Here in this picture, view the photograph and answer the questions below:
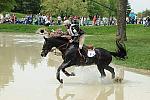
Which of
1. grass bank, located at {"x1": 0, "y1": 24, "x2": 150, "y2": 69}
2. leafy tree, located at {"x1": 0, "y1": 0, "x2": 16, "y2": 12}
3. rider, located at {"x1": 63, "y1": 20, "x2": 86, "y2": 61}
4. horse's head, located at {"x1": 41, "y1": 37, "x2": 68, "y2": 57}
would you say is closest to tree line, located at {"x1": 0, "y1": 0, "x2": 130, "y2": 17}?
leafy tree, located at {"x1": 0, "y1": 0, "x2": 16, "y2": 12}

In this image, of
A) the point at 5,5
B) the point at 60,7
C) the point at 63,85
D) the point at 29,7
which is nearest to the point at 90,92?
the point at 63,85

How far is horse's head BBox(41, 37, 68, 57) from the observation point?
15967 millimetres

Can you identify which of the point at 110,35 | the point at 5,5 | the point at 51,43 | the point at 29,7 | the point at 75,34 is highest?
the point at 5,5

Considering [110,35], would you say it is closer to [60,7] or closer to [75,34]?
[75,34]

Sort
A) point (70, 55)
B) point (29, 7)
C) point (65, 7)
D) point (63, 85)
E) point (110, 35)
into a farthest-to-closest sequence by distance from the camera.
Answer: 1. point (29, 7)
2. point (65, 7)
3. point (110, 35)
4. point (70, 55)
5. point (63, 85)

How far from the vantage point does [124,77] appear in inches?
688

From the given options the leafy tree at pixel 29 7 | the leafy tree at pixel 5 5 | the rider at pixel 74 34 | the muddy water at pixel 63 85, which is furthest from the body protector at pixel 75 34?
the leafy tree at pixel 29 7

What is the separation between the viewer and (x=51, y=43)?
1605cm

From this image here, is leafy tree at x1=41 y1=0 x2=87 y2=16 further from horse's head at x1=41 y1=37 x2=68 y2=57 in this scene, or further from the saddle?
the saddle

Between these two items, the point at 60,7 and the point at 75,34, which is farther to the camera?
the point at 60,7

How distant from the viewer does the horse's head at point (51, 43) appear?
16.0 metres

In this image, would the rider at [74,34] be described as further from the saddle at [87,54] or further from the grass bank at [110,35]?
the grass bank at [110,35]

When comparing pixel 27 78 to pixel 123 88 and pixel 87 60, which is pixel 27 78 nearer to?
pixel 87 60

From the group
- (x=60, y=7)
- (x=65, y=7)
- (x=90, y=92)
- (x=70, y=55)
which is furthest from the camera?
(x=60, y=7)
